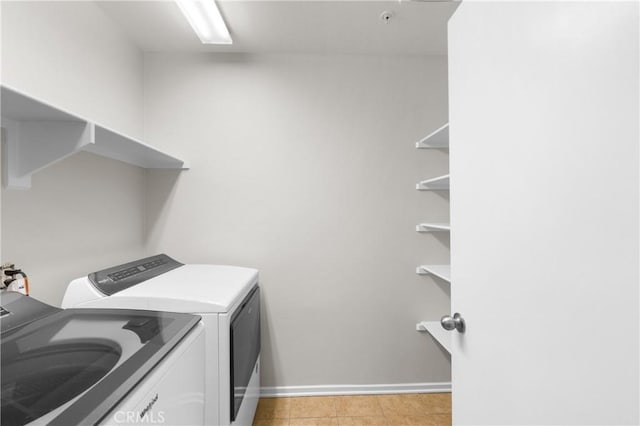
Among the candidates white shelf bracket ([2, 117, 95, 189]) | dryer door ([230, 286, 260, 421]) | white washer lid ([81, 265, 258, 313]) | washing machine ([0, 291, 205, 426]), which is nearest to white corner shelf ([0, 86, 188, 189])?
white shelf bracket ([2, 117, 95, 189])

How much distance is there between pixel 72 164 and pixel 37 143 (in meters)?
0.38

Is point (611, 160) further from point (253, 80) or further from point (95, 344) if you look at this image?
point (253, 80)

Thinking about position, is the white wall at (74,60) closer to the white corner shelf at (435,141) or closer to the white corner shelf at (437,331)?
the white corner shelf at (435,141)

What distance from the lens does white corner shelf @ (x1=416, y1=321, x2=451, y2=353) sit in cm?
190

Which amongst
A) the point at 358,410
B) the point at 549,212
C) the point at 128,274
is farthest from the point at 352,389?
the point at 549,212

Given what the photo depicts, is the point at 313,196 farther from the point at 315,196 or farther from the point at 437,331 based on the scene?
the point at 437,331

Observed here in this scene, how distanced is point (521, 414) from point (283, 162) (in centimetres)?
185

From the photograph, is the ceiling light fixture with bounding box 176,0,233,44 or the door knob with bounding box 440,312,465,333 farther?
the ceiling light fixture with bounding box 176,0,233,44

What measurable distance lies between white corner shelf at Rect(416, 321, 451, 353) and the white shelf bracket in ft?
6.83

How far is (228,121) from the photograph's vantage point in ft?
7.11

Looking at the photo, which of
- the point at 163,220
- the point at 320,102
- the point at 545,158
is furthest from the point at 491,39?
the point at 163,220

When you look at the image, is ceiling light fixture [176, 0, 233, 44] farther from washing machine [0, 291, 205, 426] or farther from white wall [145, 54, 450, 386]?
washing machine [0, 291, 205, 426]

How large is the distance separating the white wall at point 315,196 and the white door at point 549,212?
128cm

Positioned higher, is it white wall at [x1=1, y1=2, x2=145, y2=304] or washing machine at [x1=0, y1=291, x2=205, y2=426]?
white wall at [x1=1, y1=2, x2=145, y2=304]
